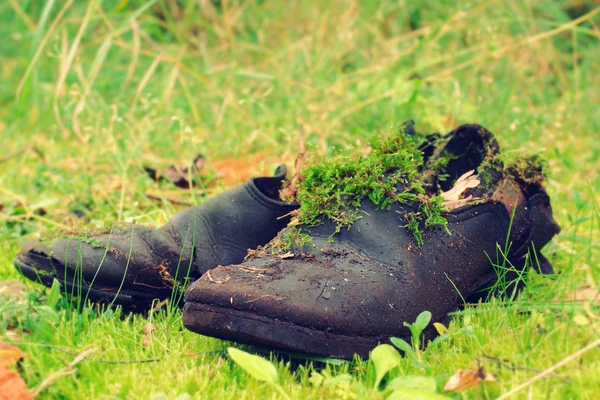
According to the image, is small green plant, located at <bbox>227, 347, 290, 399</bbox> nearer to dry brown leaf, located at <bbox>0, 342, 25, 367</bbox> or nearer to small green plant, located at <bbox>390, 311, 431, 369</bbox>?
small green plant, located at <bbox>390, 311, 431, 369</bbox>

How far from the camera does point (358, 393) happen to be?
1258 mm

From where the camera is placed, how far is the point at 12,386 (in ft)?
4.04

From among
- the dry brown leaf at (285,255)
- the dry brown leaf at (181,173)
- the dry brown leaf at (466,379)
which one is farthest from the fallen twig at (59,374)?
the dry brown leaf at (181,173)

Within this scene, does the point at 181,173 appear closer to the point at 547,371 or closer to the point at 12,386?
the point at 12,386

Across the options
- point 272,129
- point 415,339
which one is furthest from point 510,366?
point 272,129

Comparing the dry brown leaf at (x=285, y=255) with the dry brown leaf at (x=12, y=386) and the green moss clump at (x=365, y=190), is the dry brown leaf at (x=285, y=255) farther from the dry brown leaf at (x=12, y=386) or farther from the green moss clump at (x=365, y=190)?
the dry brown leaf at (x=12, y=386)

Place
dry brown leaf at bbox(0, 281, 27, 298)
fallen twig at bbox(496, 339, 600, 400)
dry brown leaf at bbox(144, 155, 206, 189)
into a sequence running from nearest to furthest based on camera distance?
fallen twig at bbox(496, 339, 600, 400), dry brown leaf at bbox(0, 281, 27, 298), dry brown leaf at bbox(144, 155, 206, 189)

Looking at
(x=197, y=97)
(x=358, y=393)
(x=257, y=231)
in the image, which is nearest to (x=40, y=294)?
(x=257, y=231)

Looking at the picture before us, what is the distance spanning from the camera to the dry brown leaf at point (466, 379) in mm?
1199

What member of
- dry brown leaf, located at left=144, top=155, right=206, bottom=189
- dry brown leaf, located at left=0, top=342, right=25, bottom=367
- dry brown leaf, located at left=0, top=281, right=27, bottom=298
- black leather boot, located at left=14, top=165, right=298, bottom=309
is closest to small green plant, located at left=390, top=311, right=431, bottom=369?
black leather boot, located at left=14, top=165, right=298, bottom=309

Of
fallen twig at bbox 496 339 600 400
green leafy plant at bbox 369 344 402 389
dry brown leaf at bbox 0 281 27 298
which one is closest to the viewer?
fallen twig at bbox 496 339 600 400

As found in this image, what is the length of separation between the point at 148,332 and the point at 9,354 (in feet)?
1.18

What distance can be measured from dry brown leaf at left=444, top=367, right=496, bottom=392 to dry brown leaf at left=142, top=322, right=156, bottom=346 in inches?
29.2

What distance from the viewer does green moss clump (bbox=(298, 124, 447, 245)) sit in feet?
5.21
